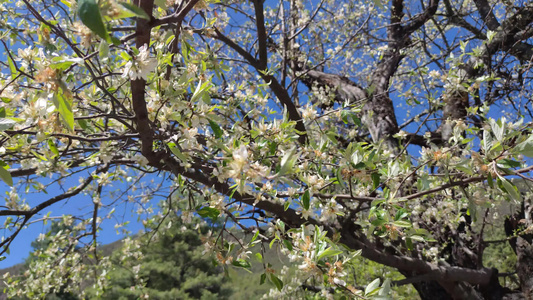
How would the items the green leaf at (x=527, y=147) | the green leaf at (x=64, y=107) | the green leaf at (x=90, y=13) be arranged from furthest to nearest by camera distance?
the green leaf at (x=527, y=147) < the green leaf at (x=64, y=107) < the green leaf at (x=90, y=13)

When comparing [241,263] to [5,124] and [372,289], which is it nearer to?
[372,289]

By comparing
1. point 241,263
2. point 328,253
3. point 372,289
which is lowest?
point 372,289

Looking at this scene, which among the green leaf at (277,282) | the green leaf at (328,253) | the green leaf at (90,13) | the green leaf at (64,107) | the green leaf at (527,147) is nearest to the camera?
the green leaf at (90,13)

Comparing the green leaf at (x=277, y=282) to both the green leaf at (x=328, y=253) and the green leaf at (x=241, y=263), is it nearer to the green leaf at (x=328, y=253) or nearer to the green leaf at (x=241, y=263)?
the green leaf at (x=241, y=263)

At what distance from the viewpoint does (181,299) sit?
1200 cm

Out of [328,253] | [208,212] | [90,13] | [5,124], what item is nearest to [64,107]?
[5,124]

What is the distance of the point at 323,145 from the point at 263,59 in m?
1.62

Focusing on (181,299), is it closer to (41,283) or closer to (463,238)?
(41,283)

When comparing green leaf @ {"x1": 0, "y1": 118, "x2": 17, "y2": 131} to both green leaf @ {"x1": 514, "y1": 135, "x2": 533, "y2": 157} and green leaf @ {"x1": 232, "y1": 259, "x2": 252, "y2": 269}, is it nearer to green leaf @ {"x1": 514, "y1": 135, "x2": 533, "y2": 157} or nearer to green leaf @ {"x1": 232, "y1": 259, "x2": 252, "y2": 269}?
green leaf @ {"x1": 232, "y1": 259, "x2": 252, "y2": 269}

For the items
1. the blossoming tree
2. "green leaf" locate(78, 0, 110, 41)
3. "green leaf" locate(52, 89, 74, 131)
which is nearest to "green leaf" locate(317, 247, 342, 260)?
the blossoming tree

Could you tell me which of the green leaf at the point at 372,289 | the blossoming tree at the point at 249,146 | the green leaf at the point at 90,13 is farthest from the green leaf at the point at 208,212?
the green leaf at the point at 90,13

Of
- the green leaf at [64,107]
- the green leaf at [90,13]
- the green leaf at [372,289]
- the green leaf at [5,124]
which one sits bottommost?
the green leaf at [372,289]

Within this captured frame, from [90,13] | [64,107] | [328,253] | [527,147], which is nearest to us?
[90,13]

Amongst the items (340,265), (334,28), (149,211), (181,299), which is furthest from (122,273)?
(340,265)
